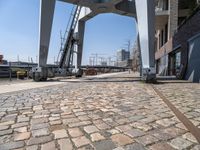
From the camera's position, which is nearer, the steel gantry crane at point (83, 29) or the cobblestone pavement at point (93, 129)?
the cobblestone pavement at point (93, 129)

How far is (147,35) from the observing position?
12.9m

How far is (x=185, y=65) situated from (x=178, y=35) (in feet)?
13.5

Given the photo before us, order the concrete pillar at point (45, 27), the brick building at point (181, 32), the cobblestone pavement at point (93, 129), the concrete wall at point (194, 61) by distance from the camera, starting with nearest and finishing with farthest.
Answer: the cobblestone pavement at point (93, 129), the concrete wall at point (194, 61), the concrete pillar at point (45, 27), the brick building at point (181, 32)

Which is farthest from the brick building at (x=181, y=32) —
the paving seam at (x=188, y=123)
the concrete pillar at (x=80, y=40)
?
the paving seam at (x=188, y=123)

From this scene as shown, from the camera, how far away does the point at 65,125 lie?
3869 mm

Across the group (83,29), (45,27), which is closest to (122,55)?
(83,29)

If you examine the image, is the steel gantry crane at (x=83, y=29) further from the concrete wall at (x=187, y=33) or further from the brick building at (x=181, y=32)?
the concrete wall at (x=187, y=33)

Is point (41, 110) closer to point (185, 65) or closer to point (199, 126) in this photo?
point (199, 126)

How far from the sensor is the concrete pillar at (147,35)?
1280 centimetres

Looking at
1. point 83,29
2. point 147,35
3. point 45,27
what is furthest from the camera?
point 83,29

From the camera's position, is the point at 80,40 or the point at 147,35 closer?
the point at 147,35

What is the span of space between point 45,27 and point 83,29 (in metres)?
10.0

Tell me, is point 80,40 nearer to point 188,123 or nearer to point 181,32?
point 181,32

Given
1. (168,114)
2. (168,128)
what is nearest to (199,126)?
(168,128)
